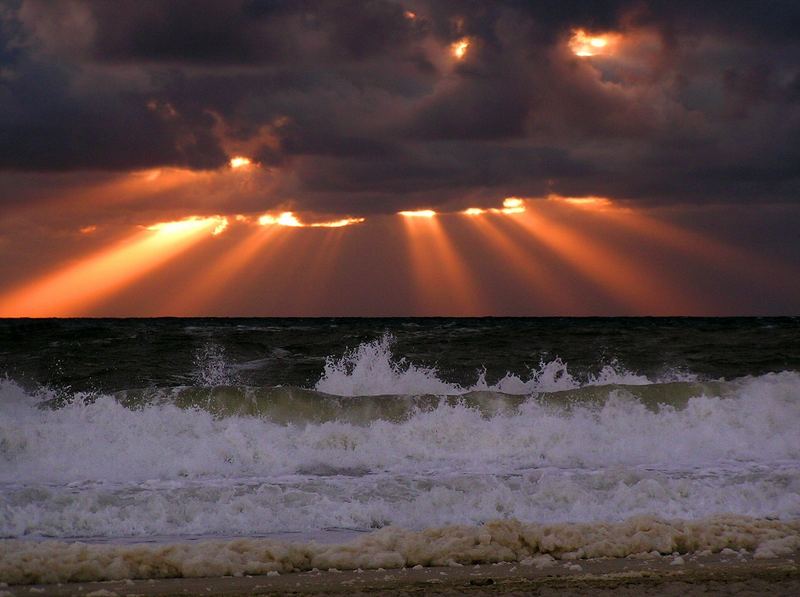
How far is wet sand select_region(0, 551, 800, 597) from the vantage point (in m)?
5.42

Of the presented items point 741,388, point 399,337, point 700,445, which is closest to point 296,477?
point 700,445

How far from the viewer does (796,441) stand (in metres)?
11.6

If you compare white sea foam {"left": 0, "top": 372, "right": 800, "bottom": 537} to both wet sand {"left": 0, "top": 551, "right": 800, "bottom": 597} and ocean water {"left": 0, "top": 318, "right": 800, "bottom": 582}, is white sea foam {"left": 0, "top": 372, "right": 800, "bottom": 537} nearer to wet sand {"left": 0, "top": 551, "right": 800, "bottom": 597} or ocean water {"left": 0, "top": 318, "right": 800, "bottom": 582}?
ocean water {"left": 0, "top": 318, "right": 800, "bottom": 582}

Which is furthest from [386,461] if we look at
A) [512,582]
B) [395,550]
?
[512,582]

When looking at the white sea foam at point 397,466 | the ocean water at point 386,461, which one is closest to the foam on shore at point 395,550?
the ocean water at point 386,461

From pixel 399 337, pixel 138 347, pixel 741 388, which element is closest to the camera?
pixel 741 388

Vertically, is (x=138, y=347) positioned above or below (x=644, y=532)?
above

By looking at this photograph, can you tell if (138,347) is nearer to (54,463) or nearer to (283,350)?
(283,350)

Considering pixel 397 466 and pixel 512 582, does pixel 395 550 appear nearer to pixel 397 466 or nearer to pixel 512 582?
pixel 512 582

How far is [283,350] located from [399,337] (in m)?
8.82

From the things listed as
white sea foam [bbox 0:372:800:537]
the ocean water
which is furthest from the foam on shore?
white sea foam [bbox 0:372:800:537]

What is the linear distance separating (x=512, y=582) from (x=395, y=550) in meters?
0.94

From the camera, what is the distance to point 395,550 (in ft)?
20.1

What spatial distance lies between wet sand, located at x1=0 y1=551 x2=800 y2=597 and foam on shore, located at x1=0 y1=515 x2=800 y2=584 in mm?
115
